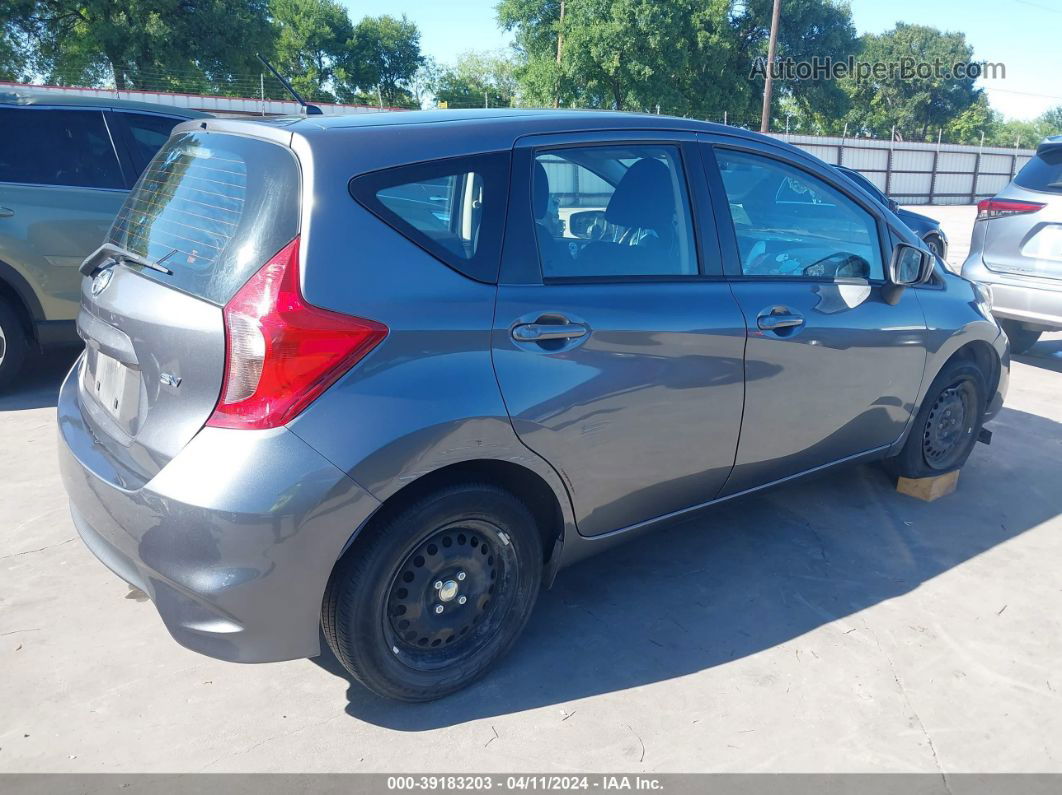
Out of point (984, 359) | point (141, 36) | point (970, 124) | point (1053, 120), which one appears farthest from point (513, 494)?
point (1053, 120)

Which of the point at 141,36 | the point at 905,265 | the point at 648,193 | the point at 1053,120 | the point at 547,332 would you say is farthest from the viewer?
the point at 1053,120

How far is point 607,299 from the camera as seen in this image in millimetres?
2744

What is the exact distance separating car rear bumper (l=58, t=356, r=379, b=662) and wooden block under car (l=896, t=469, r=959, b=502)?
→ 3.13 m

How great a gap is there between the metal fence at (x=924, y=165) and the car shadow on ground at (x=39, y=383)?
28.3m

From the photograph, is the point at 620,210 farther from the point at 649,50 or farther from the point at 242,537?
the point at 649,50

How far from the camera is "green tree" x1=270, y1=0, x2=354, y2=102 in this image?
193 feet

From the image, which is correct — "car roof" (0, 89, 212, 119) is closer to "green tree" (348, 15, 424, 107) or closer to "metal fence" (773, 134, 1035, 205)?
"metal fence" (773, 134, 1035, 205)

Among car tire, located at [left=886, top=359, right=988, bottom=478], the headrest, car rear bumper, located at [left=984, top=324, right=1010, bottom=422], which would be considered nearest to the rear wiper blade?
the headrest

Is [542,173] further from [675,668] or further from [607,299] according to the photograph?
[675,668]

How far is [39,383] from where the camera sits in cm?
579

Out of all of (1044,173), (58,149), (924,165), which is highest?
(924,165)

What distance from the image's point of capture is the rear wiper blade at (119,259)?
98.1 inches

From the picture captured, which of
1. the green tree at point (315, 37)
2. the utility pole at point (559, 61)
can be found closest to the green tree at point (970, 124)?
the utility pole at point (559, 61)

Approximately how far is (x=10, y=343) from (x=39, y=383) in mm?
571
